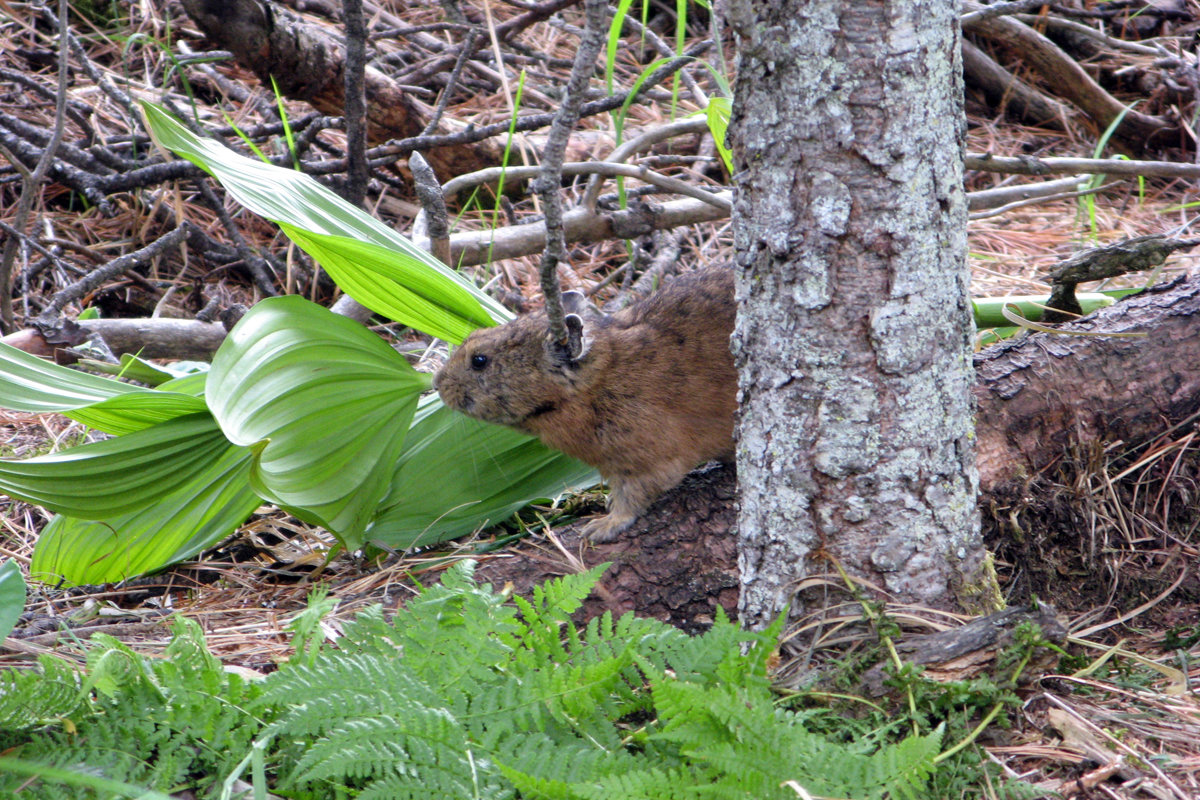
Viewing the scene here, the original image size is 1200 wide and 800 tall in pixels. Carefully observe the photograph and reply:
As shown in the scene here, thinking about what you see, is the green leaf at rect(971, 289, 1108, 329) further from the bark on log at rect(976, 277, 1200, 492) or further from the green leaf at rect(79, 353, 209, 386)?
the green leaf at rect(79, 353, 209, 386)

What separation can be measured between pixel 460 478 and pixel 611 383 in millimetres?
634

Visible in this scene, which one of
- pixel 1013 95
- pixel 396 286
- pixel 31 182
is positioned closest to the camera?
pixel 396 286

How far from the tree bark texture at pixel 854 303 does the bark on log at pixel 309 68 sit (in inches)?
124

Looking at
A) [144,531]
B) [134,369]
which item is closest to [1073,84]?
[134,369]

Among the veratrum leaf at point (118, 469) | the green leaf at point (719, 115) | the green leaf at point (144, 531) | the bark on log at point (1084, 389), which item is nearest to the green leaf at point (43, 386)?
the veratrum leaf at point (118, 469)

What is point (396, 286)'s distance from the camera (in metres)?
3.13

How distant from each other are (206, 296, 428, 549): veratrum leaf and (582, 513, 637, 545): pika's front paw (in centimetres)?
69

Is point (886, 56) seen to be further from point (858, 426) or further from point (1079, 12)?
point (1079, 12)

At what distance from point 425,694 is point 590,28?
1231 mm

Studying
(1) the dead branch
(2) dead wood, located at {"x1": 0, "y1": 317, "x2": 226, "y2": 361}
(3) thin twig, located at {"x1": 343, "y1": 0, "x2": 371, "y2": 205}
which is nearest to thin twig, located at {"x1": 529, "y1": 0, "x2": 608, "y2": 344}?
(1) the dead branch

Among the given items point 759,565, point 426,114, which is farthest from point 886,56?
point 426,114

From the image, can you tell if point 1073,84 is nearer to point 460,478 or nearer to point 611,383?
point 611,383

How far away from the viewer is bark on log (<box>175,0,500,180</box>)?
4520mm

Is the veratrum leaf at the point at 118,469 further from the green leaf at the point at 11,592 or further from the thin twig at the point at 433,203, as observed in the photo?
the thin twig at the point at 433,203
